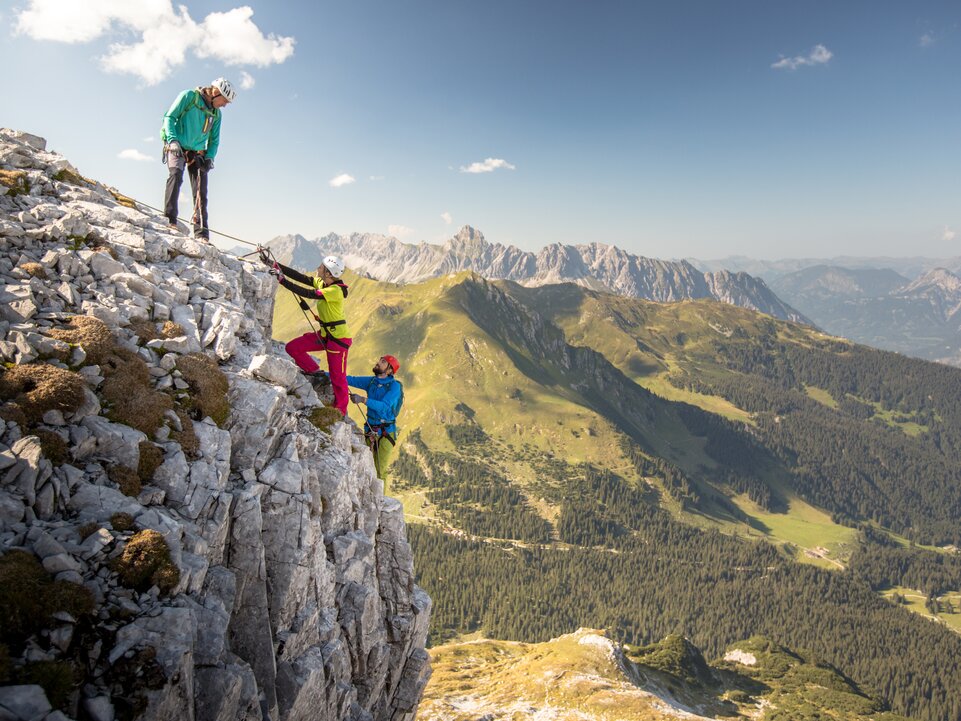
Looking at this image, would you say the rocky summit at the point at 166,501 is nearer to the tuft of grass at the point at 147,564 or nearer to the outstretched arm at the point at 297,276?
the tuft of grass at the point at 147,564

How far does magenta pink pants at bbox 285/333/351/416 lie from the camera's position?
2434 cm

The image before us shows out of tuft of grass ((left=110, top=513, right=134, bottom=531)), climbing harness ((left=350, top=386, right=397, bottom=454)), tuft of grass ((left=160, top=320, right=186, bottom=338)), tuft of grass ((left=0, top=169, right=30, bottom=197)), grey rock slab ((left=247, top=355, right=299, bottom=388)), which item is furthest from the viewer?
climbing harness ((left=350, top=386, right=397, bottom=454))

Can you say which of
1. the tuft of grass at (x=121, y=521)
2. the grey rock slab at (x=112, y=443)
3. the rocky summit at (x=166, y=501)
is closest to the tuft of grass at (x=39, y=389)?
the rocky summit at (x=166, y=501)

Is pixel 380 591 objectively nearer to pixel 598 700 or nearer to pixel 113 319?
pixel 113 319

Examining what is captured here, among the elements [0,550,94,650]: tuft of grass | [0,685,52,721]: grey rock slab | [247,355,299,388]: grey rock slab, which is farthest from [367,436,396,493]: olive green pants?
[0,685,52,721]: grey rock slab

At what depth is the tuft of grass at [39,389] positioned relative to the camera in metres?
13.4

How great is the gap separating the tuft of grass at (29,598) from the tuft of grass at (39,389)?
14.8 ft

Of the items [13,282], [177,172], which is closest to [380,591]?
[13,282]

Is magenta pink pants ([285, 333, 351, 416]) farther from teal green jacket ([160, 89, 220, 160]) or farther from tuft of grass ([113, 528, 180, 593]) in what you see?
tuft of grass ([113, 528, 180, 593])

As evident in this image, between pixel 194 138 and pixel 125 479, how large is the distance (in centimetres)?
1929

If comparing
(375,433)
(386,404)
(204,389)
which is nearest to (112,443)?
(204,389)

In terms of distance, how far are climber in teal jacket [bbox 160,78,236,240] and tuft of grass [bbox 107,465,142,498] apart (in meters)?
16.7

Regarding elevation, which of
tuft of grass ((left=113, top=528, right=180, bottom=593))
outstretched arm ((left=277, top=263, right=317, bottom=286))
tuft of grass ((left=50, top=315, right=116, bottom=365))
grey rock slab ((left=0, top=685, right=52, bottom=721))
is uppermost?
outstretched arm ((left=277, top=263, right=317, bottom=286))

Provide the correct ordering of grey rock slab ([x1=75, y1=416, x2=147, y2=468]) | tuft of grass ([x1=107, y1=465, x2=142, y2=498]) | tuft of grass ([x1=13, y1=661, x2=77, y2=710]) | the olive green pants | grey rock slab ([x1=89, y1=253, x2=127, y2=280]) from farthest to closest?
the olive green pants, grey rock slab ([x1=89, y1=253, x2=127, y2=280]), grey rock slab ([x1=75, y1=416, x2=147, y2=468]), tuft of grass ([x1=107, y1=465, x2=142, y2=498]), tuft of grass ([x1=13, y1=661, x2=77, y2=710])
